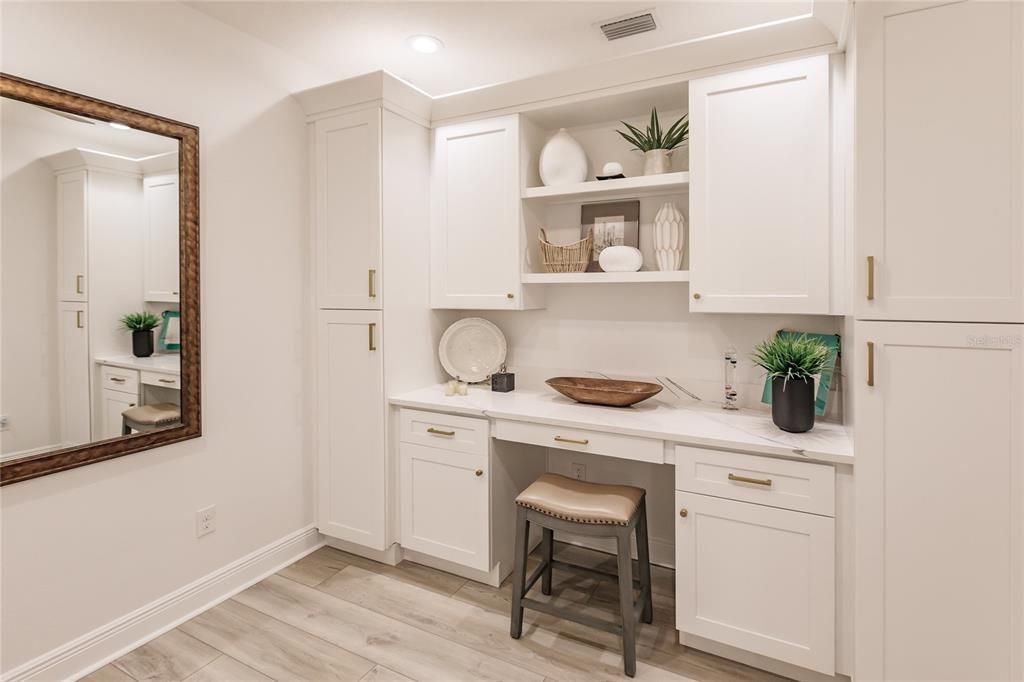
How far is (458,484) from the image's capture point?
239 centimetres

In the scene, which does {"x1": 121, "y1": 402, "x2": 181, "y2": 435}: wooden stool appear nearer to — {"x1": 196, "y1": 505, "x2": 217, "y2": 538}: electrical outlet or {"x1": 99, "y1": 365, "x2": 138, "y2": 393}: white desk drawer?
{"x1": 99, "y1": 365, "x2": 138, "y2": 393}: white desk drawer

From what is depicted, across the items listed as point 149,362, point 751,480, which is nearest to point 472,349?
point 149,362

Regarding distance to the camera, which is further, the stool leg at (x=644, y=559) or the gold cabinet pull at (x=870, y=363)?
the stool leg at (x=644, y=559)

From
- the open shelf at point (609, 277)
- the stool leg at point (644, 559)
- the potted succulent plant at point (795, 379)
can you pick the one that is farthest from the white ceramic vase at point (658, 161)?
the stool leg at point (644, 559)

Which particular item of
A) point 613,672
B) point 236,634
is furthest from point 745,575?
point 236,634

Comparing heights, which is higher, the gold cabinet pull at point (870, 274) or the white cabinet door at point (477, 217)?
the white cabinet door at point (477, 217)

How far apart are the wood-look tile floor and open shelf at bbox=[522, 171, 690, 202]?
186 centimetres

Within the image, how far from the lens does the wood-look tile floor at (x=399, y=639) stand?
1874 millimetres

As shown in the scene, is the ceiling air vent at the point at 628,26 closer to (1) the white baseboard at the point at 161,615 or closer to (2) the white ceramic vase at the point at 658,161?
(2) the white ceramic vase at the point at 658,161

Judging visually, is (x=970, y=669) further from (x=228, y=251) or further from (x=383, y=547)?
(x=228, y=251)

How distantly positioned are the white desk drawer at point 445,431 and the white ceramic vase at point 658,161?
137 centimetres

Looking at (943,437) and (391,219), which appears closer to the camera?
(943,437)

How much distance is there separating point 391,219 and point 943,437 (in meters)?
2.29

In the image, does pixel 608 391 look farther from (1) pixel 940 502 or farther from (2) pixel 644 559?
(1) pixel 940 502
